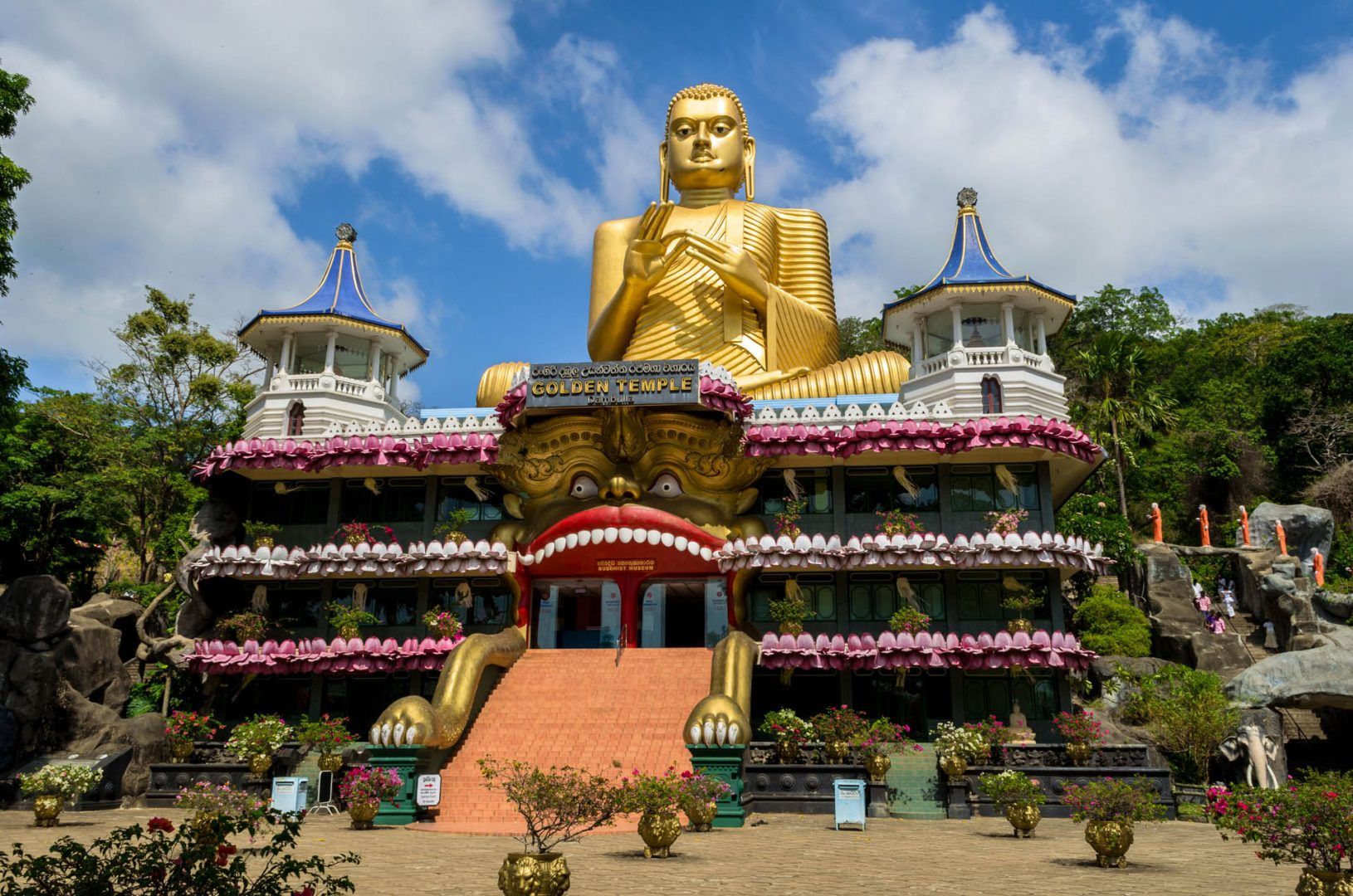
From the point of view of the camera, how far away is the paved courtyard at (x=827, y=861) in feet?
33.7

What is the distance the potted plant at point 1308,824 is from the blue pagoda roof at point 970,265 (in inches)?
701

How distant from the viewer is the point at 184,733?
859 inches

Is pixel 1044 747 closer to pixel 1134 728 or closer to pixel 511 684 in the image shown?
pixel 1134 728

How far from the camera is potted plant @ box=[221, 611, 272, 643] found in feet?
81.8

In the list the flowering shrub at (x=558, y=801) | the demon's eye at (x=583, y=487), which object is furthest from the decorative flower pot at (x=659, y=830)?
the demon's eye at (x=583, y=487)

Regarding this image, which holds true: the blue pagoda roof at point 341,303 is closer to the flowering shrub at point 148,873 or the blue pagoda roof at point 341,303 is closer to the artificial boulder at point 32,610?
the artificial boulder at point 32,610

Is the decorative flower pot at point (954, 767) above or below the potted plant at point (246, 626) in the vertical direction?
below

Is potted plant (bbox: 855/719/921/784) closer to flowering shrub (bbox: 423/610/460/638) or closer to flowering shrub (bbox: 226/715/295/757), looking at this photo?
flowering shrub (bbox: 423/610/460/638)

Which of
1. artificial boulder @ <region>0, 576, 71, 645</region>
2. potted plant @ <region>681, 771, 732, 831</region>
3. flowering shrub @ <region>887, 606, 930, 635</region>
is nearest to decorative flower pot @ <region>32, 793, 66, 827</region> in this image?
artificial boulder @ <region>0, 576, 71, 645</region>

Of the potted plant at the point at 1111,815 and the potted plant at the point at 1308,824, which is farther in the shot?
the potted plant at the point at 1111,815

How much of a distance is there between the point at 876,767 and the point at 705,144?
70.0 feet

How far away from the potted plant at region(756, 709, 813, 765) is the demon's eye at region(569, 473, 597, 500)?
7376 mm

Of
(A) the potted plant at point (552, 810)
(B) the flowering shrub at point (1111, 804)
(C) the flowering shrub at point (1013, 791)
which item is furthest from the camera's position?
(C) the flowering shrub at point (1013, 791)

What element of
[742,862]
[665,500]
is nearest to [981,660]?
[665,500]
